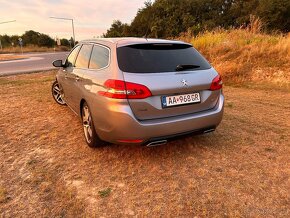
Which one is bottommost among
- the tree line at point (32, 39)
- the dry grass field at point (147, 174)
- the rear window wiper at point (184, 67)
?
the dry grass field at point (147, 174)

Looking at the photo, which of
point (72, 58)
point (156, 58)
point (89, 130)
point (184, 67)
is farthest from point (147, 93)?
point (72, 58)

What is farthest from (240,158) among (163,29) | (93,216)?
(163,29)

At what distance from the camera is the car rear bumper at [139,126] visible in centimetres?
315

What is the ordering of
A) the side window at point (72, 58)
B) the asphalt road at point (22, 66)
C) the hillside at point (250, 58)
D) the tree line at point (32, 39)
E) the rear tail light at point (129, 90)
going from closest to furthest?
the rear tail light at point (129, 90), the side window at point (72, 58), the hillside at point (250, 58), the asphalt road at point (22, 66), the tree line at point (32, 39)

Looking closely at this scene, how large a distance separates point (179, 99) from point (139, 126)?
0.63m

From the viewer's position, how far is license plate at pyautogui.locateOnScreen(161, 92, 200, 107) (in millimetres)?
3258

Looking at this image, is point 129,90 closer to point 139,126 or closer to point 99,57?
point 139,126

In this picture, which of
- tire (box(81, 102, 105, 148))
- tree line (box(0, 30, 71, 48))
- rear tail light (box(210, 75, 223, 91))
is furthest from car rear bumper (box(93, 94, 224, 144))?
tree line (box(0, 30, 71, 48))

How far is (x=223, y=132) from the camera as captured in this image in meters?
4.70

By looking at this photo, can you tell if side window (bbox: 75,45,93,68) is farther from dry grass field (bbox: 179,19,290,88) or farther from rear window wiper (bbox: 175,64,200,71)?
dry grass field (bbox: 179,19,290,88)

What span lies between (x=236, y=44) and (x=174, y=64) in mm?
8998

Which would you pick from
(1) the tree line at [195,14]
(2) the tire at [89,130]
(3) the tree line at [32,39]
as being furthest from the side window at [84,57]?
(3) the tree line at [32,39]

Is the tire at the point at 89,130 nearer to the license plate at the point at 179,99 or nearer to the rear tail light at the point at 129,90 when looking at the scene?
the rear tail light at the point at 129,90

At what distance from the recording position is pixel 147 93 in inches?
123
